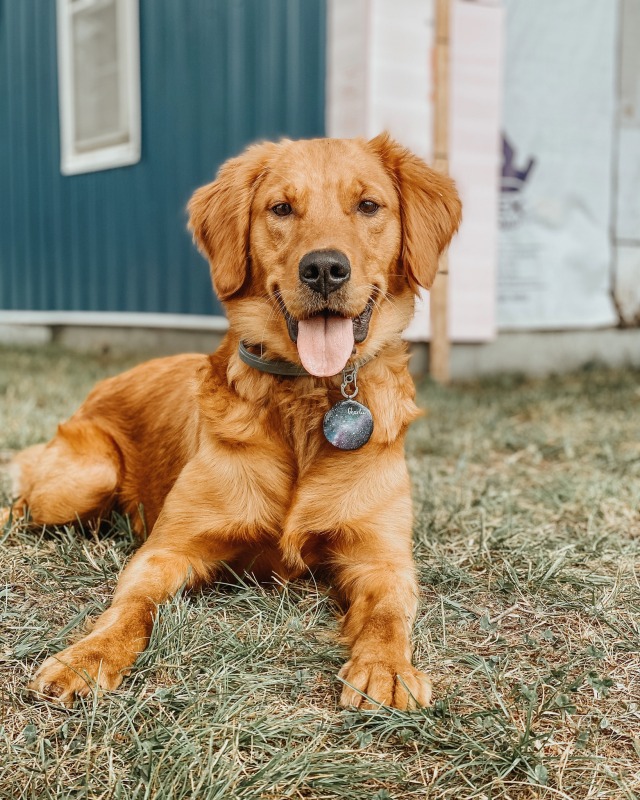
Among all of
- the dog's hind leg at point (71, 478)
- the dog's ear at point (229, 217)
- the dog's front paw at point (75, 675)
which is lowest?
the dog's front paw at point (75, 675)

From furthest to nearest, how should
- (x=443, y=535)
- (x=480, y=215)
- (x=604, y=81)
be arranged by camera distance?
(x=604, y=81) → (x=480, y=215) → (x=443, y=535)

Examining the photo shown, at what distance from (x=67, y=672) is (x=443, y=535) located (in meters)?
1.50

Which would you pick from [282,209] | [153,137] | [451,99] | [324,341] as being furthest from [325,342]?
[153,137]

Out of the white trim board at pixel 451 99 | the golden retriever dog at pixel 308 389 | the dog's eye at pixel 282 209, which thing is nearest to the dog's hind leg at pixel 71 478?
the golden retriever dog at pixel 308 389

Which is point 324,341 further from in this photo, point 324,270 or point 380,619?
point 380,619

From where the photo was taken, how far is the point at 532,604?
7.54 feet

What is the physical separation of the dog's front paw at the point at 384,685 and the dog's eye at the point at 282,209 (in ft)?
4.17

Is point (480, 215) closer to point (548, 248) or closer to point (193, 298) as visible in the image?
point (548, 248)

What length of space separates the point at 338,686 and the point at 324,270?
1.01m

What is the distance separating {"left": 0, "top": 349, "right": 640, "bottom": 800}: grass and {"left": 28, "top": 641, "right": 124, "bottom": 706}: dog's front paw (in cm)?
3

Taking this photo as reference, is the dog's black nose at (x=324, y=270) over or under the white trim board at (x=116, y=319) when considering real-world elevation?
over

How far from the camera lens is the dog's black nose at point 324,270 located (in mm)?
2160

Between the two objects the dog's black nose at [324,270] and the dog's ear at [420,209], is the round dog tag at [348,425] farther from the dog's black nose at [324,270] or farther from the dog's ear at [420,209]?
the dog's ear at [420,209]

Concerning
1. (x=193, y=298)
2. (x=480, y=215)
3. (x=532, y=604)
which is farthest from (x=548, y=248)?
(x=532, y=604)
